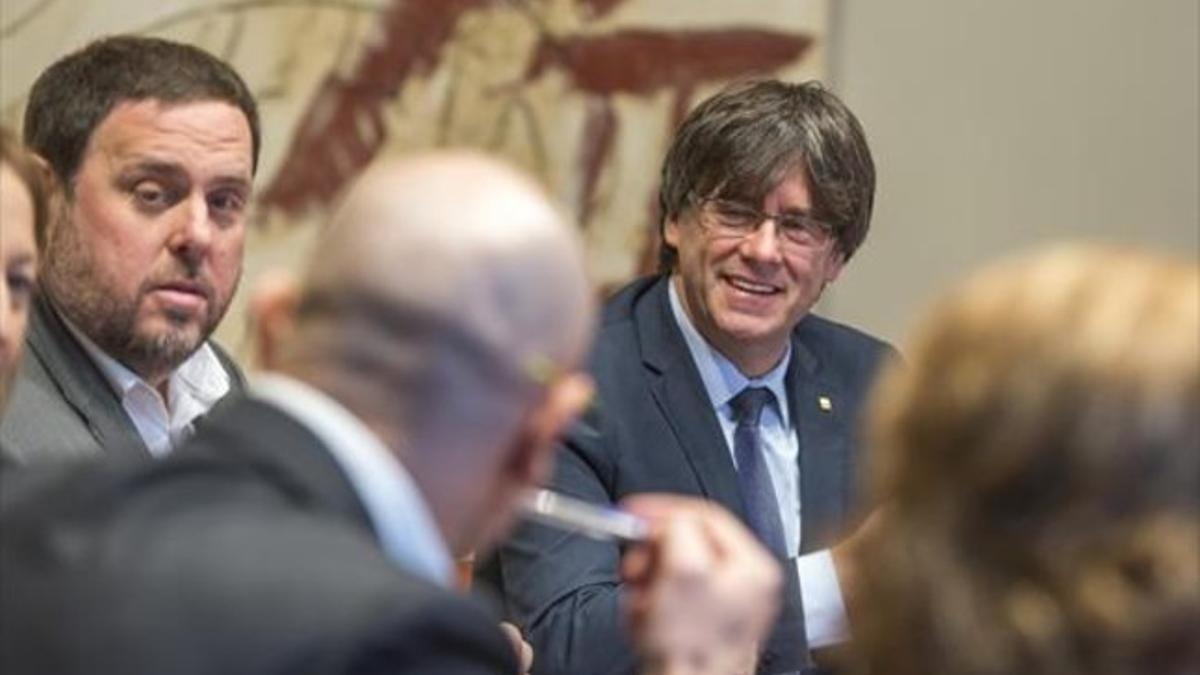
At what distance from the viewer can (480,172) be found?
5.93ft

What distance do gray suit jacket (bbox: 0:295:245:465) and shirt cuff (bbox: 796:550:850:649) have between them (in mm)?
737

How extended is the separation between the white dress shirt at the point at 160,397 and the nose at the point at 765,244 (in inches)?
25.6

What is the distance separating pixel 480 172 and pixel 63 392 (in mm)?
1403

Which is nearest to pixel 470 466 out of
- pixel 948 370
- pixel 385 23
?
pixel 948 370

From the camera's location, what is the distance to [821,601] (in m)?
3.20

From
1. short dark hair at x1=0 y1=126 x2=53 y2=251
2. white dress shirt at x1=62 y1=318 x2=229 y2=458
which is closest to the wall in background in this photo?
white dress shirt at x1=62 y1=318 x2=229 y2=458

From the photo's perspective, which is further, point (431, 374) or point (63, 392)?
point (63, 392)

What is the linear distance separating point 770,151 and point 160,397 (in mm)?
796

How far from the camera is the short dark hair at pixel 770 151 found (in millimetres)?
3492

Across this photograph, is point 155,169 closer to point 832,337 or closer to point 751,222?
point 751,222

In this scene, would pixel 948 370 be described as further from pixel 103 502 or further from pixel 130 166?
pixel 130 166

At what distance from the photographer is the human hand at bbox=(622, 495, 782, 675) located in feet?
6.18

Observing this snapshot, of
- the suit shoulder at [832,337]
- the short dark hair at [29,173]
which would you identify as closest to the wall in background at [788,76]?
the suit shoulder at [832,337]

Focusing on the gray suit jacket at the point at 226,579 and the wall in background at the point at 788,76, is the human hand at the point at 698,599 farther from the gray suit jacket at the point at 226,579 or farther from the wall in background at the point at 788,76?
the wall in background at the point at 788,76
